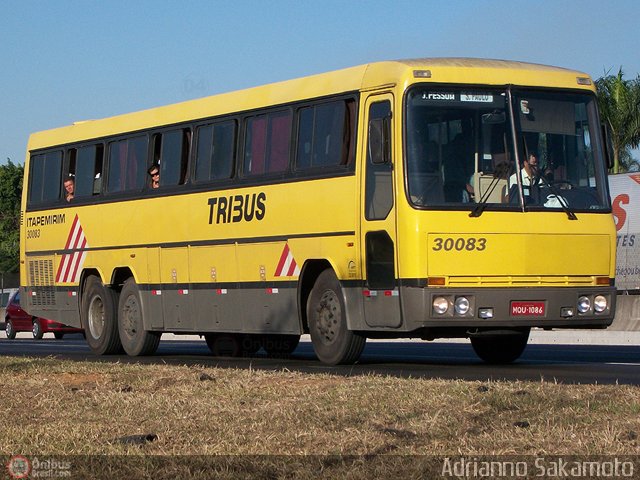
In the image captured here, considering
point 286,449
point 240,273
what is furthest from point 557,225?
point 286,449

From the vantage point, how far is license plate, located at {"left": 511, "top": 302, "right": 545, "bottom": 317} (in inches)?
666

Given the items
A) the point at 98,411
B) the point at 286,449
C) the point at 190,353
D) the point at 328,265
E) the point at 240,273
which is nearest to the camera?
the point at 286,449

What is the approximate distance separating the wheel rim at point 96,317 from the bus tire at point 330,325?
21.2 ft

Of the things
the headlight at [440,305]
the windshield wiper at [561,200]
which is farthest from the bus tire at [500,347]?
the headlight at [440,305]

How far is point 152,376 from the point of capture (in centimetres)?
1547

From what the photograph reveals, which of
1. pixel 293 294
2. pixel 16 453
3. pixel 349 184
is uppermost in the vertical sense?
pixel 349 184

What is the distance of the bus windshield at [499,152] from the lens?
1697 cm

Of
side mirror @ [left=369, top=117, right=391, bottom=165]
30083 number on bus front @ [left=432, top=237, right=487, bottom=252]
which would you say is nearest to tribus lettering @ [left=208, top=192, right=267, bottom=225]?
side mirror @ [left=369, top=117, right=391, bottom=165]

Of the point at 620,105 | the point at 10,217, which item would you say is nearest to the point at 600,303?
the point at 620,105

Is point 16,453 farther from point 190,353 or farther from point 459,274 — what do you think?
point 190,353

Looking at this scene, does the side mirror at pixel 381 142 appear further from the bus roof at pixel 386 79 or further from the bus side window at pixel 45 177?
the bus side window at pixel 45 177

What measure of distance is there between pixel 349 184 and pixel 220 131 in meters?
3.82

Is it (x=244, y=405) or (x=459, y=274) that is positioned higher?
(x=459, y=274)

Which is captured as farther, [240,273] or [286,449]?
[240,273]
